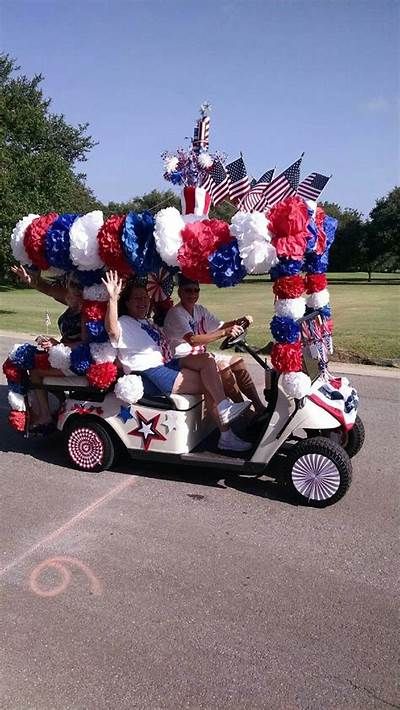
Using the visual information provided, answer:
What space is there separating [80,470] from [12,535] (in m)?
1.11

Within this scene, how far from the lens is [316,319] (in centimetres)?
477

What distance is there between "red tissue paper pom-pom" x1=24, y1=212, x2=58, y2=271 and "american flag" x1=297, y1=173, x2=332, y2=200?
1846 millimetres

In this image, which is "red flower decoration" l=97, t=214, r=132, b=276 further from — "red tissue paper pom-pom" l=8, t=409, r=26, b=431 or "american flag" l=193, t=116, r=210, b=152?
"red tissue paper pom-pom" l=8, t=409, r=26, b=431

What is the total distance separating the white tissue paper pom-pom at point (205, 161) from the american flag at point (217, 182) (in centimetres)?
4

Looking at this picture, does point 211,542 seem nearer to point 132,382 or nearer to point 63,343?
point 132,382

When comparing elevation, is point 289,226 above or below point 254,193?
below

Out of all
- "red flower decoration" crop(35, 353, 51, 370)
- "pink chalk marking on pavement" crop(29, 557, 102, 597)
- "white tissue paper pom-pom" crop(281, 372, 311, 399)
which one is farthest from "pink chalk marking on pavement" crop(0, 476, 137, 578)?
"white tissue paper pom-pom" crop(281, 372, 311, 399)

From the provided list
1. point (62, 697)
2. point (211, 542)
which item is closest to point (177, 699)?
point (62, 697)

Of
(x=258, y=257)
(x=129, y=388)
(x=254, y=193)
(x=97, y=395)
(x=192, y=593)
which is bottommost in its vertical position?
(x=192, y=593)

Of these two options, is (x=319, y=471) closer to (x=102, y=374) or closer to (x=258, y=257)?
(x=258, y=257)

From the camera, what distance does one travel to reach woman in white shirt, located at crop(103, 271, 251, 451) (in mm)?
4570

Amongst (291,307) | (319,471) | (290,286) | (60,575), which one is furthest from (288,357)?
(60,575)

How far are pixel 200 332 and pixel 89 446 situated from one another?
1301 mm

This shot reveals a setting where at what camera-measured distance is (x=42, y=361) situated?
16.9 ft
